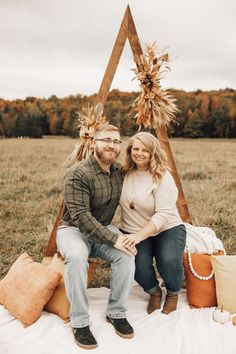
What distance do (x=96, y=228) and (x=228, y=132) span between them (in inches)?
932

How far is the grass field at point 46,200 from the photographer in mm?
4961

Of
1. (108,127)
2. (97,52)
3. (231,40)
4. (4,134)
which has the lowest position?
(4,134)

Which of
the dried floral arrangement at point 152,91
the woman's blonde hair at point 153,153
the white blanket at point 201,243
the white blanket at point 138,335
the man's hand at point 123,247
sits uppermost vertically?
the dried floral arrangement at point 152,91

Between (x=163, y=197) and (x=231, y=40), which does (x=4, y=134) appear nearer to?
(x=231, y=40)

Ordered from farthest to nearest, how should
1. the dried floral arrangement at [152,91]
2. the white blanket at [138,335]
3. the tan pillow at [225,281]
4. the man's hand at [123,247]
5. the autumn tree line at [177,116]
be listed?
the autumn tree line at [177,116] → the dried floral arrangement at [152,91] → the tan pillow at [225,281] → the man's hand at [123,247] → the white blanket at [138,335]

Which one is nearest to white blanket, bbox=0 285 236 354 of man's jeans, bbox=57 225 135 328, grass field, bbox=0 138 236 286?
man's jeans, bbox=57 225 135 328

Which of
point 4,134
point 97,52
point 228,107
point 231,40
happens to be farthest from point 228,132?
point 97,52

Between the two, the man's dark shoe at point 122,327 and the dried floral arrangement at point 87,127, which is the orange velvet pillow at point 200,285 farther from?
the dried floral arrangement at point 87,127

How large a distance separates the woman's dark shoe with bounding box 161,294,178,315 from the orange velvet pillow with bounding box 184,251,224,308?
17 cm

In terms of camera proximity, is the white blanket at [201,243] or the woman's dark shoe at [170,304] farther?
the white blanket at [201,243]

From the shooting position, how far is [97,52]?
14.8 feet

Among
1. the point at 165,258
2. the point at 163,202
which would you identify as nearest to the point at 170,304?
the point at 165,258

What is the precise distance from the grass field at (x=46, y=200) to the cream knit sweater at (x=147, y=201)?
1.00 meters

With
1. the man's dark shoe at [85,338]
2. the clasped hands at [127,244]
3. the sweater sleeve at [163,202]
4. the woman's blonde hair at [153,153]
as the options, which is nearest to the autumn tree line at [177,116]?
the woman's blonde hair at [153,153]
